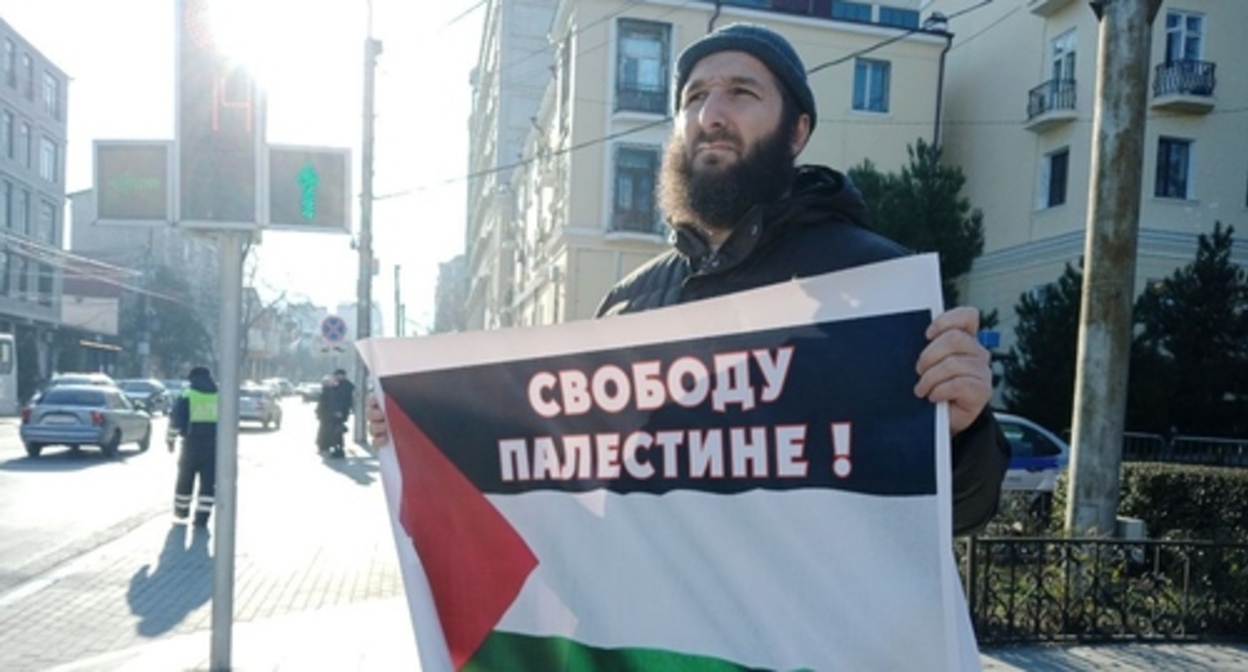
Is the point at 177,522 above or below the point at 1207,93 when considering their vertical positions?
below

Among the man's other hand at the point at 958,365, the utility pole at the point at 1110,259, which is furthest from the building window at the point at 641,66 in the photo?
the man's other hand at the point at 958,365

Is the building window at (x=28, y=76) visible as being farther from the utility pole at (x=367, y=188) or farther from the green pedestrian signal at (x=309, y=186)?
the green pedestrian signal at (x=309, y=186)

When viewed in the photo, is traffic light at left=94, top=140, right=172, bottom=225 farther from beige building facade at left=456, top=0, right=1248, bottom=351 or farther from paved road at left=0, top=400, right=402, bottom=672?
beige building facade at left=456, top=0, right=1248, bottom=351

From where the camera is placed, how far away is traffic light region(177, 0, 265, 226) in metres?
4.54

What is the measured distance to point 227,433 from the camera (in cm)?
488

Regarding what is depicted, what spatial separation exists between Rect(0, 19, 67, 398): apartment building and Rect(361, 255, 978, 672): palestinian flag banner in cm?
4843

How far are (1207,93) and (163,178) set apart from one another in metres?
26.0

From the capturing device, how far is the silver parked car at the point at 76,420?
61.4ft

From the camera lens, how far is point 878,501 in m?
1.83

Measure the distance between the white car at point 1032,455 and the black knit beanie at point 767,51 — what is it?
1282 centimetres

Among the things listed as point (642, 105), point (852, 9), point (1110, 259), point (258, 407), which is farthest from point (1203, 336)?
point (258, 407)

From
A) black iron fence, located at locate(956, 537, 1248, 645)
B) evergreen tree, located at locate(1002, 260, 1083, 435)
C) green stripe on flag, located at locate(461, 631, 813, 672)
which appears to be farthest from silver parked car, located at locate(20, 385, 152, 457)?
green stripe on flag, located at locate(461, 631, 813, 672)

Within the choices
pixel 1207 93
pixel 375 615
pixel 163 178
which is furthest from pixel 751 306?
pixel 1207 93

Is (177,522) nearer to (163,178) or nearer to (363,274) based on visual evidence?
(163,178)
